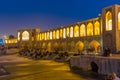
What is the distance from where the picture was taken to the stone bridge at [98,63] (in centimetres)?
2139

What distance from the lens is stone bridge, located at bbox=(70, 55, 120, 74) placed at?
842 inches

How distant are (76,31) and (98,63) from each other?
32.5 meters

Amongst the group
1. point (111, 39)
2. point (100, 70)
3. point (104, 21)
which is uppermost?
point (104, 21)

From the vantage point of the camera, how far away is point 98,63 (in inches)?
963

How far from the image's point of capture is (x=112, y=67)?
21703 millimetres

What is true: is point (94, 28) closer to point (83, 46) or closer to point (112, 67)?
point (83, 46)

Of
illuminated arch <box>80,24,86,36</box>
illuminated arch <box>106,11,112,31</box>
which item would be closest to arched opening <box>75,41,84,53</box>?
illuminated arch <box>80,24,86,36</box>

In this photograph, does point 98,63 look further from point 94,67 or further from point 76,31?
point 76,31

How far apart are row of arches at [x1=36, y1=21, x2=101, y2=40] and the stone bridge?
18.6m

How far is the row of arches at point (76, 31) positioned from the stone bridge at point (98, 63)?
18615mm

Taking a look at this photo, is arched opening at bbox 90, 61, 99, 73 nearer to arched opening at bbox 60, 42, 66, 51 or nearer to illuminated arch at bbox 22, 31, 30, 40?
arched opening at bbox 60, 42, 66, 51

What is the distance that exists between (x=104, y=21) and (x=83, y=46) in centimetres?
1192

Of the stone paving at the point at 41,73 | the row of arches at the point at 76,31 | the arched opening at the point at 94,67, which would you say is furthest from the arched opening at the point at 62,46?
the arched opening at the point at 94,67

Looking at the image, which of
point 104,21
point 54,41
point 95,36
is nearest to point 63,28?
point 54,41
